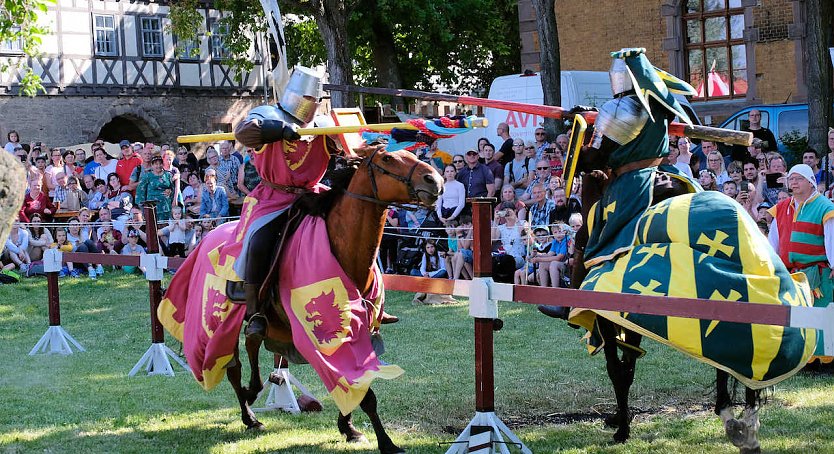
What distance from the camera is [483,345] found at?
6371mm

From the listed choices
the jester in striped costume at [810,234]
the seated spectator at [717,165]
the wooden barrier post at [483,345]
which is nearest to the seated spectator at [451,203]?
the seated spectator at [717,165]

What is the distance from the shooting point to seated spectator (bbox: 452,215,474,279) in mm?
13977

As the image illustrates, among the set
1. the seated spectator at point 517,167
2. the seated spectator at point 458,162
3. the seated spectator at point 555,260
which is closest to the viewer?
the seated spectator at point 555,260

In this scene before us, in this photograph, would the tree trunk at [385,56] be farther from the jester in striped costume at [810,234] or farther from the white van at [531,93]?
the jester in striped costume at [810,234]

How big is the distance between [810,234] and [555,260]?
14.8ft

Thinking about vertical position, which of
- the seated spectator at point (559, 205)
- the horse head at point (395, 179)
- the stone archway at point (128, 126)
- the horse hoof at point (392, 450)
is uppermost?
the stone archway at point (128, 126)

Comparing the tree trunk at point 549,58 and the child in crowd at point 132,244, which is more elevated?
the tree trunk at point 549,58

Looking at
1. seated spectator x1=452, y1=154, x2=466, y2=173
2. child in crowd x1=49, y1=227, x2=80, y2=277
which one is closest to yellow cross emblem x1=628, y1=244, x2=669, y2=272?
seated spectator x1=452, y1=154, x2=466, y2=173

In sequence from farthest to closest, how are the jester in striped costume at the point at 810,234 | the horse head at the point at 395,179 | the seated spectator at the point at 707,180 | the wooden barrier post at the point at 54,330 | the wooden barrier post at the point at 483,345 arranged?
the seated spectator at the point at 707,180, the wooden barrier post at the point at 54,330, the jester in striped costume at the point at 810,234, the horse head at the point at 395,179, the wooden barrier post at the point at 483,345

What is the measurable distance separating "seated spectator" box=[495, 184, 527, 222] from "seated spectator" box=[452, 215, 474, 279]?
50cm

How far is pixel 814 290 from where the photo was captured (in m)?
8.89

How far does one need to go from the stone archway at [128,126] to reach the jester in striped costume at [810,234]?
2603cm

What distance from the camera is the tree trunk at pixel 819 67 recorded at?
1580 cm

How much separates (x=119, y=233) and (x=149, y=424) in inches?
390
